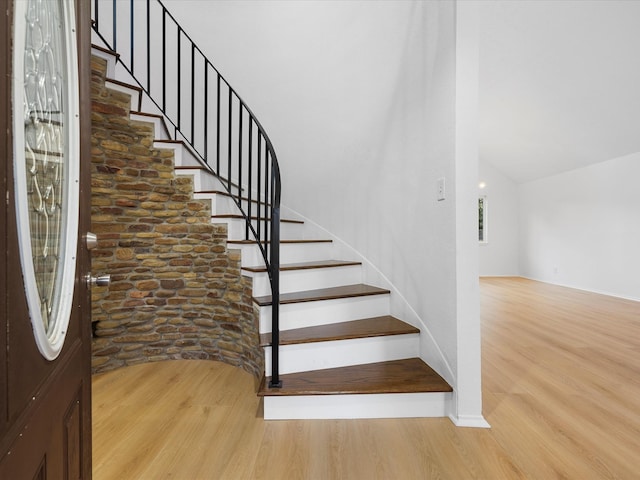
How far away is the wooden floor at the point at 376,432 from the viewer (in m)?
1.36

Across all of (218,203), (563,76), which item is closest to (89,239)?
(218,203)

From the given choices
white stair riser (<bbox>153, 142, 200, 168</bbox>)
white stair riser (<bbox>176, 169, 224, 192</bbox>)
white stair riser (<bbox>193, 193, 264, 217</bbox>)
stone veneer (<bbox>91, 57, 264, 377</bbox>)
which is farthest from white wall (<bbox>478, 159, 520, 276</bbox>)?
white stair riser (<bbox>153, 142, 200, 168</bbox>)

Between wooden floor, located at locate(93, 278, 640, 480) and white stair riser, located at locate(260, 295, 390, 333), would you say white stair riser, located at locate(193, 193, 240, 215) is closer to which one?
white stair riser, located at locate(260, 295, 390, 333)

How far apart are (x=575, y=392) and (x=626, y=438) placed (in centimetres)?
45

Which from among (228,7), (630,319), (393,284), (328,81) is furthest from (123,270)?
(630,319)

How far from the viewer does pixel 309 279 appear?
249cm

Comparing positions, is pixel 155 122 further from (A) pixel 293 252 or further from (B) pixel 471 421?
(B) pixel 471 421

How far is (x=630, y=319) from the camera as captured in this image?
12.2 feet

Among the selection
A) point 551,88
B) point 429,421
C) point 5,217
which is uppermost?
point 551,88

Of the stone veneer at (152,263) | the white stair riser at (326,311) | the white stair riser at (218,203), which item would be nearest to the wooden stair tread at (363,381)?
the white stair riser at (326,311)

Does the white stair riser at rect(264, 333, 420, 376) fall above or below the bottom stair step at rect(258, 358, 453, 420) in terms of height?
above

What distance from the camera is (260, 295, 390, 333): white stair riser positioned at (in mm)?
2074

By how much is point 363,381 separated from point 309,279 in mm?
918

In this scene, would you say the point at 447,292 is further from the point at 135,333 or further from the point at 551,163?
the point at 551,163
